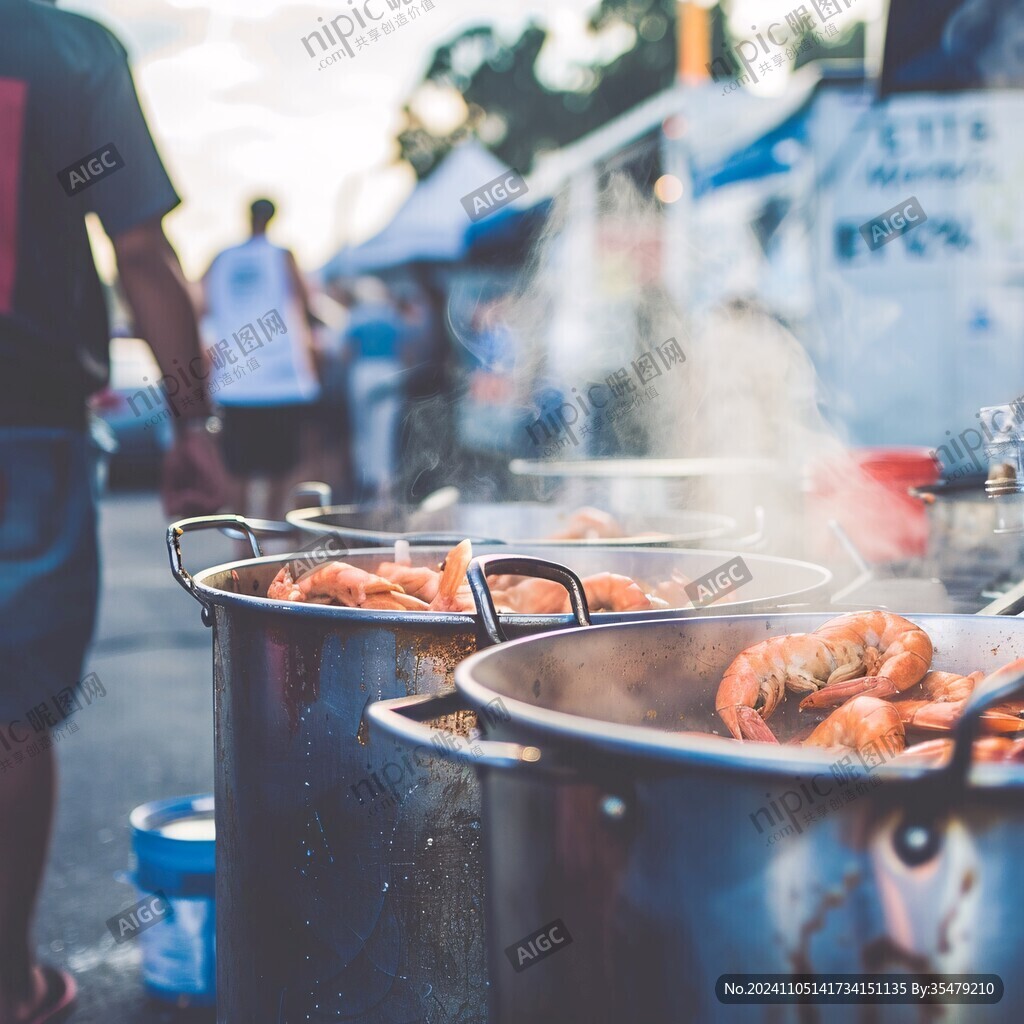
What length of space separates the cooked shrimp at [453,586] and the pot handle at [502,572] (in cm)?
51

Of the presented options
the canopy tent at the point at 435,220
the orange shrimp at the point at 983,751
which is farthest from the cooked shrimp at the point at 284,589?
the canopy tent at the point at 435,220

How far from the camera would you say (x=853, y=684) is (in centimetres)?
149

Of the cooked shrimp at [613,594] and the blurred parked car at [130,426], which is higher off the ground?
the blurred parked car at [130,426]

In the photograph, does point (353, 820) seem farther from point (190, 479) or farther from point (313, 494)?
point (313, 494)

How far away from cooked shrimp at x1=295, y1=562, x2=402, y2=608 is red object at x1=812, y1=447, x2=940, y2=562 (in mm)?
1309

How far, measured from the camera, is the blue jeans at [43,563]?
286 cm

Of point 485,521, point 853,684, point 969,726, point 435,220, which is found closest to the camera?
point 969,726

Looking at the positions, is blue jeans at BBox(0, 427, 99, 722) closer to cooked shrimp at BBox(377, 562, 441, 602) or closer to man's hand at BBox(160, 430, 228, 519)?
man's hand at BBox(160, 430, 228, 519)

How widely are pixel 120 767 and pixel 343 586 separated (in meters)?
3.62

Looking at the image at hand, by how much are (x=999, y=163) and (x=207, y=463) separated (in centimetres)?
567

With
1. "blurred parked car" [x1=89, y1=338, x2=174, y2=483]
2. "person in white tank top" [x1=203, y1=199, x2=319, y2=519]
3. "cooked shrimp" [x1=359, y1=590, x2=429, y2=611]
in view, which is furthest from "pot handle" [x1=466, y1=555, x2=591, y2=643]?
"blurred parked car" [x1=89, y1=338, x2=174, y2=483]

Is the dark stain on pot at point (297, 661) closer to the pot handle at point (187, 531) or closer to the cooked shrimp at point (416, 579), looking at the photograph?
the pot handle at point (187, 531)

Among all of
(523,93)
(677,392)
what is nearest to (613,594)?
(677,392)

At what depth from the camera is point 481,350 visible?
48.6 feet
